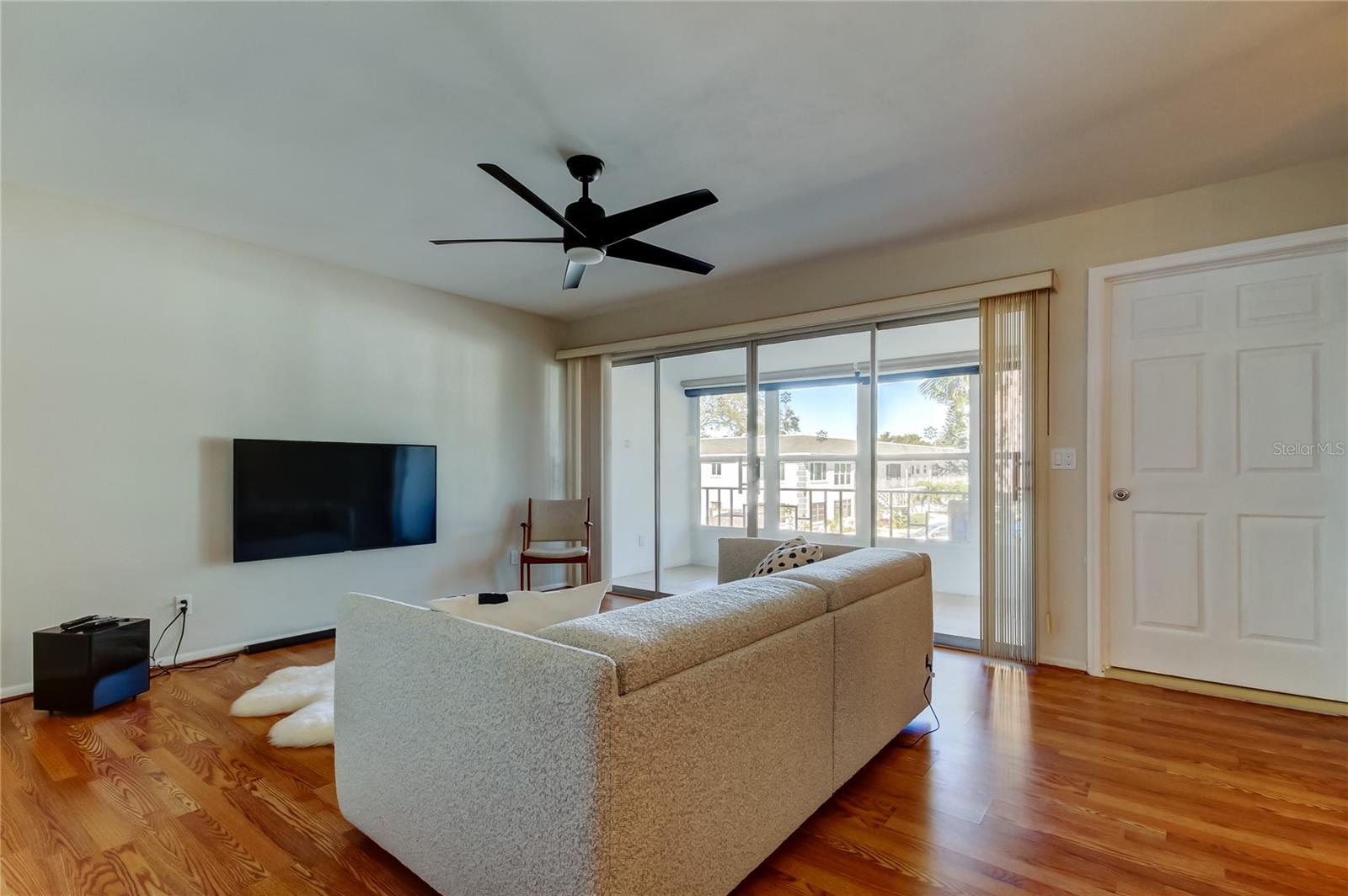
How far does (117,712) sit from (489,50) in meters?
3.12

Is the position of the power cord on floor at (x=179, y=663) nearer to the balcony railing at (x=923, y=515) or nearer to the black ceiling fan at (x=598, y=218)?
the black ceiling fan at (x=598, y=218)

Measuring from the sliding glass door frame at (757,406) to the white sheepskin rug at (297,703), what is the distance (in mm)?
2499

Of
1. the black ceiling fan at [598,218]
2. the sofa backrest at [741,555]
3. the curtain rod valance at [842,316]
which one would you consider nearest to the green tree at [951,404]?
the curtain rod valance at [842,316]

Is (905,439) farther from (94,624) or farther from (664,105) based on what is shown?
(94,624)

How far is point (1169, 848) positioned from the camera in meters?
→ 1.71

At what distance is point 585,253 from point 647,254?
0.36 metres

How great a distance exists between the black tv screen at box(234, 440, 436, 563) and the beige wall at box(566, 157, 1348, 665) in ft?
9.85

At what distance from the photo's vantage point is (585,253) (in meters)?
2.67

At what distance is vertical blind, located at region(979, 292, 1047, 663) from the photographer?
11.1ft

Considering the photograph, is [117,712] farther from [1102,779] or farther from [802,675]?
[1102,779]

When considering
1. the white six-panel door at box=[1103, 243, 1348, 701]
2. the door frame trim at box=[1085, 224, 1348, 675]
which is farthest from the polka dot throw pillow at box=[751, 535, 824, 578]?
the white six-panel door at box=[1103, 243, 1348, 701]

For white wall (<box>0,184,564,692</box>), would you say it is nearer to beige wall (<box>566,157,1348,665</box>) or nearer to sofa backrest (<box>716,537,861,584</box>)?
sofa backrest (<box>716,537,861,584</box>)

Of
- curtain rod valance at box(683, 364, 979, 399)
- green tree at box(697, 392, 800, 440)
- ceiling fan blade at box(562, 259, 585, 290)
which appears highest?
Result: ceiling fan blade at box(562, 259, 585, 290)

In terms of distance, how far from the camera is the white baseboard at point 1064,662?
3.23m
